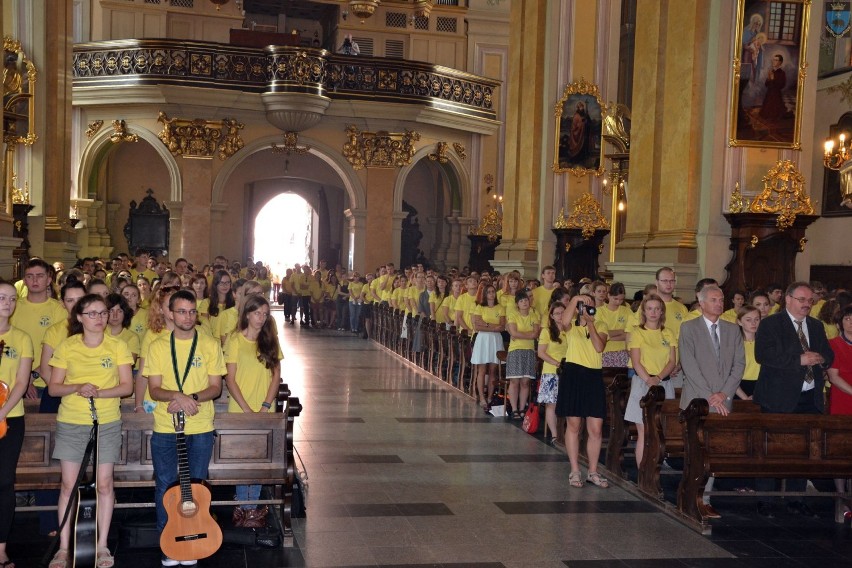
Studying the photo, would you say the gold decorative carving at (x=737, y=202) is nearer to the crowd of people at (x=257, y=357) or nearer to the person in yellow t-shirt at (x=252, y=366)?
the crowd of people at (x=257, y=357)

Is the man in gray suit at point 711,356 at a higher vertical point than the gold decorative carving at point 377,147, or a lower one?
lower

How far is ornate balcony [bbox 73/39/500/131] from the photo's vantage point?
25.4m

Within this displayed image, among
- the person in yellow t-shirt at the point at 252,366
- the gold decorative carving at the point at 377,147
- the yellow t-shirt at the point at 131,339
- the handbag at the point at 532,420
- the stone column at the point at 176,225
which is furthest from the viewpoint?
the gold decorative carving at the point at 377,147

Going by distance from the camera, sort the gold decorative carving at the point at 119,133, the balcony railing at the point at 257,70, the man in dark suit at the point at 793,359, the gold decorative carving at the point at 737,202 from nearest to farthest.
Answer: the man in dark suit at the point at 793,359, the gold decorative carving at the point at 737,202, the balcony railing at the point at 257,70, the gold decorative carving at the point at 119,133

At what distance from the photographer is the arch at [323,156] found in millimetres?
27203

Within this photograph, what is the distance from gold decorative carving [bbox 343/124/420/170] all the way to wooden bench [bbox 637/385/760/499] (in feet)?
66.9

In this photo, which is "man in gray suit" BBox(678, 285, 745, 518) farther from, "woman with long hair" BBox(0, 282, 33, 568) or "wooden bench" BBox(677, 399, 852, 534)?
"woman with long hair" BBox(0, 282, 33, 568)

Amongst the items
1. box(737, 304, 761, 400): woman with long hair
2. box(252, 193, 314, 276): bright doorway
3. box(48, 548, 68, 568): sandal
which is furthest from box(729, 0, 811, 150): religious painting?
box(252, 193, 314, 276): bright doorway

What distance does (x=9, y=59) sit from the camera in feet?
54.6

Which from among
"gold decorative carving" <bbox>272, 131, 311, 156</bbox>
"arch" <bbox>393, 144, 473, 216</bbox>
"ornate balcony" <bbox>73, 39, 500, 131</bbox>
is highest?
"ornate balcony" <bbox>73, 39, 500, 131</bbox>

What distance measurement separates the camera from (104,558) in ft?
20.2

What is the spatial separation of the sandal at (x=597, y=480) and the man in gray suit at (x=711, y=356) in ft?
4.07

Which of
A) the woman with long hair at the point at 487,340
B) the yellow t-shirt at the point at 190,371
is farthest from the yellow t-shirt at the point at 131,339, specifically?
the woman with long hair at the point at 487,340

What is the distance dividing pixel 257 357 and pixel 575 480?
318 centimetres
